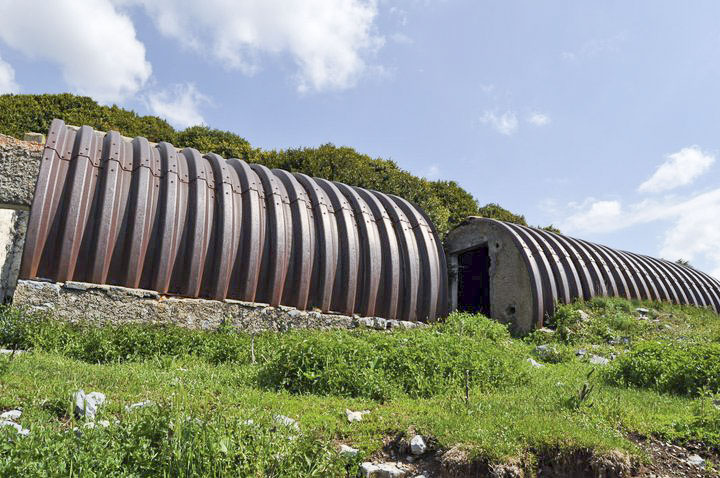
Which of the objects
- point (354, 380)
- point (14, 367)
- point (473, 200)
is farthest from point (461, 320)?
point (473, 200)

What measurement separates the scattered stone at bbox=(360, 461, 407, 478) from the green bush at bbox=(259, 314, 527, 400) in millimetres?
1954

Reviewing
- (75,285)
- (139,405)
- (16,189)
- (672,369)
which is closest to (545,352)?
(672,369)

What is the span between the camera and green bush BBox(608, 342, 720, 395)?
7762mm

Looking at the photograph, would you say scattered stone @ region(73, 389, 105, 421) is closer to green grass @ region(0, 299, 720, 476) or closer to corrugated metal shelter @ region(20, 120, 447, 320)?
green grass @ region(0, 299, 720, 476)

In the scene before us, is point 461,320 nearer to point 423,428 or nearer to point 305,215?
point 305,215

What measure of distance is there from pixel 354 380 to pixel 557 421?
2.64m

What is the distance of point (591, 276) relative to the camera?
665 inches

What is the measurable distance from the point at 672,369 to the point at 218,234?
8.96 m

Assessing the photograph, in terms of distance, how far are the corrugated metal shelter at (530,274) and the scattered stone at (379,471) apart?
34.7ft

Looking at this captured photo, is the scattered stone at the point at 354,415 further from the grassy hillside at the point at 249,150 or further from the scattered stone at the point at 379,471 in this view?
the grassy hillside at the point at 249,150

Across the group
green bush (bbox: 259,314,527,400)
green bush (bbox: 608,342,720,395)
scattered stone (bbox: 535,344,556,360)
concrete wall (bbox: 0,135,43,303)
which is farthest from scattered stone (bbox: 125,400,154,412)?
scattered stone (bbox: 535,344,556,360)

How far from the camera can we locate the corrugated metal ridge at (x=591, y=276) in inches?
584

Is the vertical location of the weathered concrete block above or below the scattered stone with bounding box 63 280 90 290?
above

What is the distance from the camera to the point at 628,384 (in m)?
8.15
